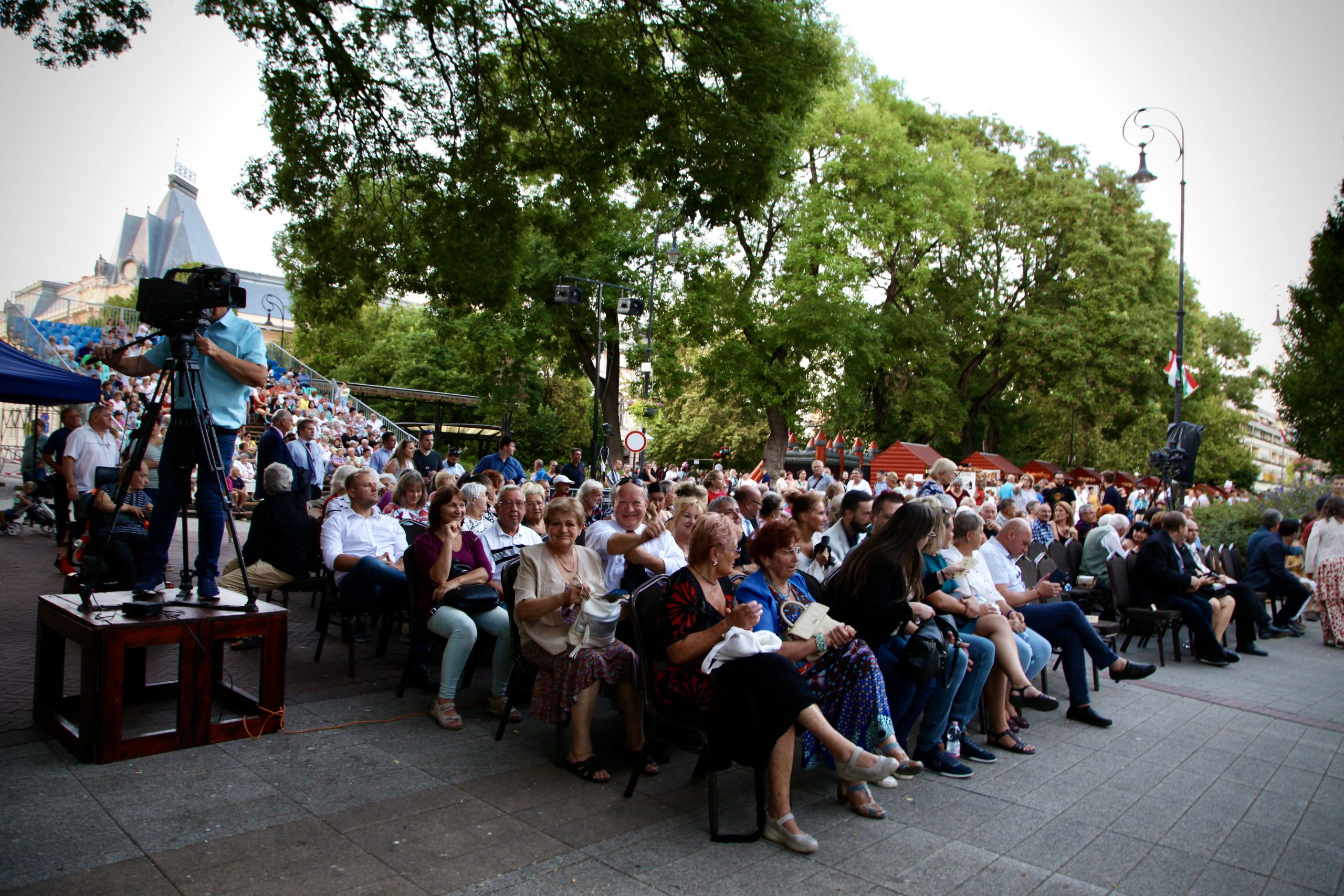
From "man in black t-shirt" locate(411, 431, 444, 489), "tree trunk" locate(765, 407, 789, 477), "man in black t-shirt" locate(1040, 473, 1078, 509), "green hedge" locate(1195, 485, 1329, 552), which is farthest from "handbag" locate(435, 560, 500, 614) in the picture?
"tree trunk" locate(765, 407, 789, 477)

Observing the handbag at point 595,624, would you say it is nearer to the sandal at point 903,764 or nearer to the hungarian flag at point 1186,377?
the sandal at point 903,764

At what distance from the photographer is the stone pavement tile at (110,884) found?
2949mm

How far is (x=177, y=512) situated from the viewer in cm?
471

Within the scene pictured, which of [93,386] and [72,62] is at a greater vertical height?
[72,62]

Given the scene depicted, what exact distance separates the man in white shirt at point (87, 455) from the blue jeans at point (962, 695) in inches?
294

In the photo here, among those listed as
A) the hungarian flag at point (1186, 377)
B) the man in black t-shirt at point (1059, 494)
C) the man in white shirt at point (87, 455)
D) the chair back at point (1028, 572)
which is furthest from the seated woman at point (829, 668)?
the hungarian flag at point (1186, 377)

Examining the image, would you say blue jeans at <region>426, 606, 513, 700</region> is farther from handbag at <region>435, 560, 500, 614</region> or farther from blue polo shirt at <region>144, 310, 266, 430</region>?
blue polo shirt at <region>144, 310, 266, 430</region>

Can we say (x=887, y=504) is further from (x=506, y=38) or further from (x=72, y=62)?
(x=72, y=62)

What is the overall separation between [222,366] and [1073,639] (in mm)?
5585

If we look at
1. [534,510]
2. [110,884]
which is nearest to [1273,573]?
[534,510]

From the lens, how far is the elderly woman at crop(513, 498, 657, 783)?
14.5 feet

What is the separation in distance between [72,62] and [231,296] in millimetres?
4606

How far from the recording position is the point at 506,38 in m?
9.22

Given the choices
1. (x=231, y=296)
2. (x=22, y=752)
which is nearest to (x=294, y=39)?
(x=231, y=296)
